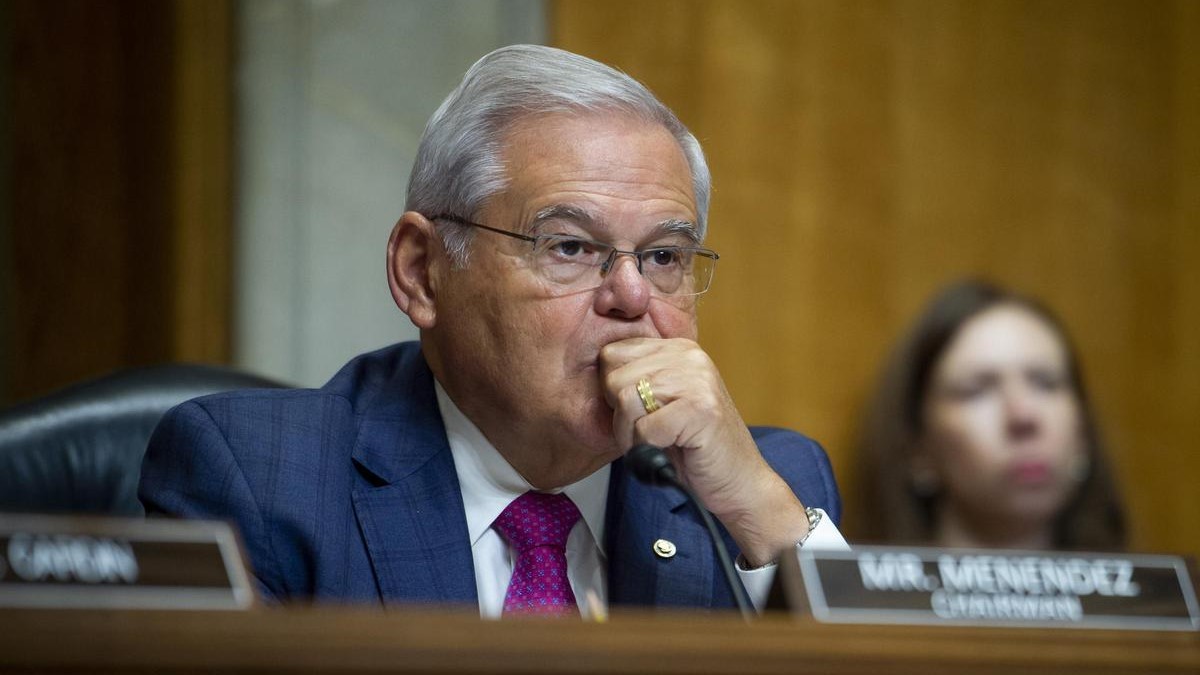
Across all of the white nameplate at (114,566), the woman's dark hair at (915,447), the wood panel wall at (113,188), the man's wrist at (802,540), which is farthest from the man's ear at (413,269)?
the woman's dark hair at (915,447)

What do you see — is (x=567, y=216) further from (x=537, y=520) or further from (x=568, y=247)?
(x=537, y=520)

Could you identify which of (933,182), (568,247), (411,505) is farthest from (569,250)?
(933,182)

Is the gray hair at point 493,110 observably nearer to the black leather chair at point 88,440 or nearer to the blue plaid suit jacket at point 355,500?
the blue plaid suit jacket at point 355,500

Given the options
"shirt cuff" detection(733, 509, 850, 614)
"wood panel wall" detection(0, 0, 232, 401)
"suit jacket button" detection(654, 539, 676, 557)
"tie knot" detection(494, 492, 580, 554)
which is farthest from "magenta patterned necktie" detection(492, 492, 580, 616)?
"wood panel wall" detection(0, 0, 232, 401)

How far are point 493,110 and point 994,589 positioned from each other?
95 cm

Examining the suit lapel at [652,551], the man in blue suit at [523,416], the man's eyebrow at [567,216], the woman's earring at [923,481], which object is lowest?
the woman's earring at [923,481]

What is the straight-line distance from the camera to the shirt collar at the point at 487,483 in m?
1.66

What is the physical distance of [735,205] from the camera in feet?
10.2

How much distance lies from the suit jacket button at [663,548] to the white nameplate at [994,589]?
68cm

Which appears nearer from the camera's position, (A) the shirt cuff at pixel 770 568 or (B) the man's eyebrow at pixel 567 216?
(A) the shirt cuff at pixel 770 568

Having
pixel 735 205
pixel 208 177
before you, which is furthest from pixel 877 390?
pixel 208 177

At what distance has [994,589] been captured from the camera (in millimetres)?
980

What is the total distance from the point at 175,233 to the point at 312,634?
2.17 meters

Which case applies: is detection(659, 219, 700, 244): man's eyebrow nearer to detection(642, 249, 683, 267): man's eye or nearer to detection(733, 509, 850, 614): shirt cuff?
detection(642, 249, 683, 267): man's eye
